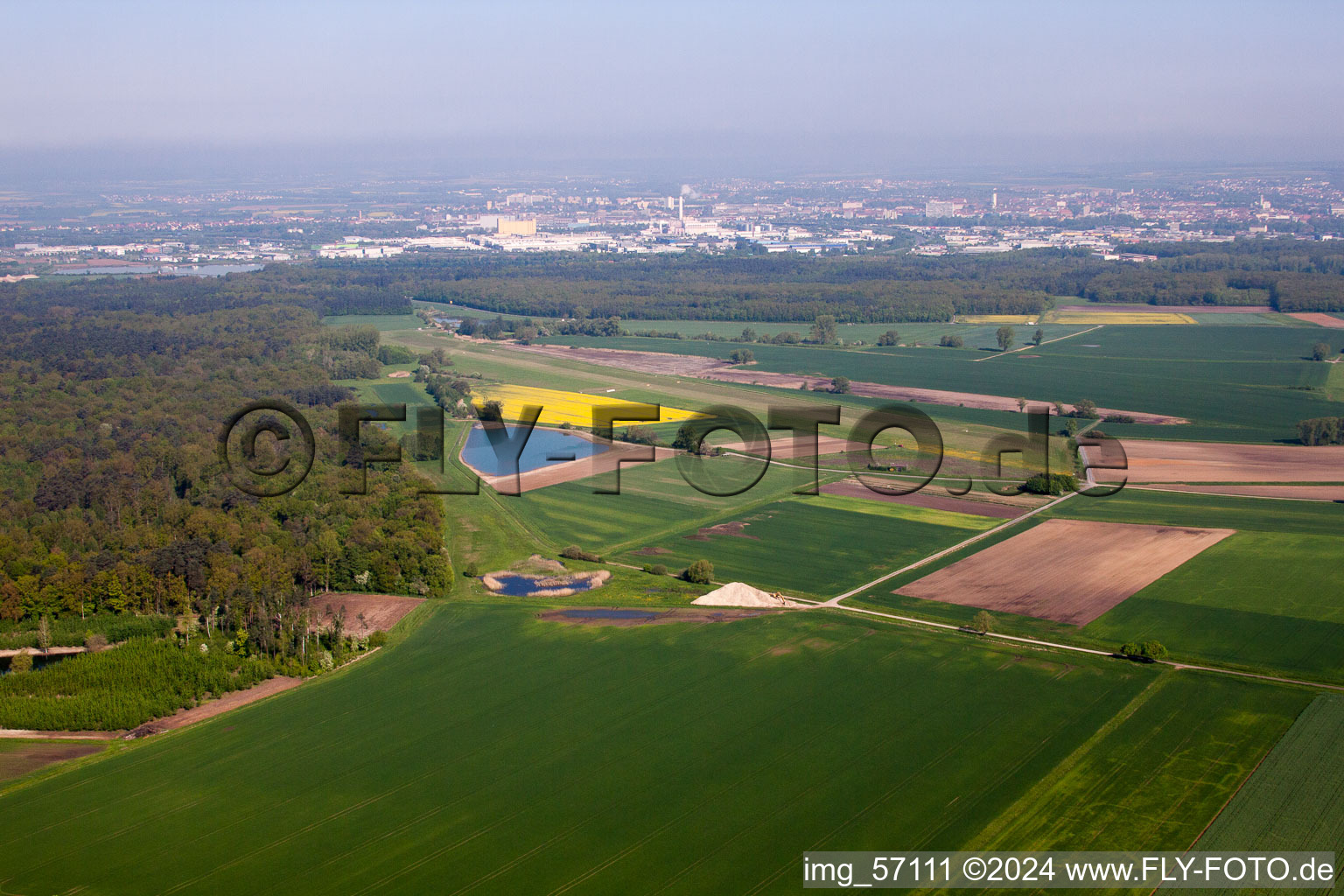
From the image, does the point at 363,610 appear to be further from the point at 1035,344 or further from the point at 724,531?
the point at 1035,344

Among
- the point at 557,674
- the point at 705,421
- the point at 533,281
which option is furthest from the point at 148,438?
the point at 533,281

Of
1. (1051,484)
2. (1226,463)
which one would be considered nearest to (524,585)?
(1051,484)

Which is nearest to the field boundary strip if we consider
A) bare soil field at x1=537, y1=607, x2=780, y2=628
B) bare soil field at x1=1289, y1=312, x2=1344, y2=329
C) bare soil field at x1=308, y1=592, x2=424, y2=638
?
bare soil field at x1=1289, y1=312, x2=1344, y2=329

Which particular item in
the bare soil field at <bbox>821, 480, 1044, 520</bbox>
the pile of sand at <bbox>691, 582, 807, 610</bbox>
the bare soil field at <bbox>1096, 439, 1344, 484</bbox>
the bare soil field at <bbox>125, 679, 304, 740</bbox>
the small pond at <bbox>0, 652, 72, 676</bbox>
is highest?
the bare soil field at <bbox>1096, 439, 1344, 484</bbox>

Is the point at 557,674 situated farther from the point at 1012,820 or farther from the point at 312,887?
the point at 1012,820

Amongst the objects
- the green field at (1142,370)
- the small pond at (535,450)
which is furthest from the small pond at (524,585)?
the green field at (1142,370)

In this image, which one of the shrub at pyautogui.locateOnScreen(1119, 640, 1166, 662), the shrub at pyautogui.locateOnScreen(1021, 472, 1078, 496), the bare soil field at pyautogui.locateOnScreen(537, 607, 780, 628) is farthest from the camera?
the shrub at pyautogui.locateOnScreen(1021, 472, 1078, 496)

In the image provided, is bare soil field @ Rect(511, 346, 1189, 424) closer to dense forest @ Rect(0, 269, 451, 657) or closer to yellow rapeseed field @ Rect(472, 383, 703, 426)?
yellow rapeseed field @ Rect(472, 383, 703, 426)
